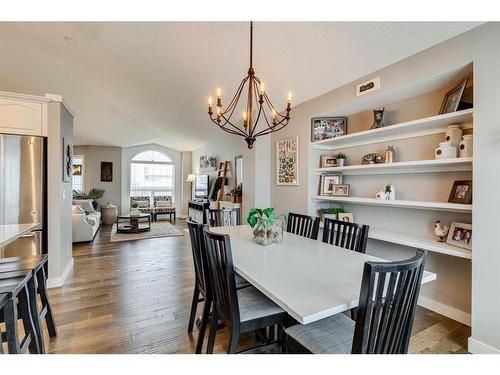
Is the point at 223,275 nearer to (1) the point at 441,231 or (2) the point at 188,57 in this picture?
(1) the point at 441,231

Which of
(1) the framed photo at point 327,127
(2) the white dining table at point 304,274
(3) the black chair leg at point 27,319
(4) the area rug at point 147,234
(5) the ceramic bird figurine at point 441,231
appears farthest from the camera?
(4) the area rug at point 147,234

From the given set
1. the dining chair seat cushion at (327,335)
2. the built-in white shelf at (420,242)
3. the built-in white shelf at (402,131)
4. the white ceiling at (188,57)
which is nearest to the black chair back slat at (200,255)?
the dining chair seat cushion at (327,335)

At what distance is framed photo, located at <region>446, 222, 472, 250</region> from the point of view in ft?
6.93

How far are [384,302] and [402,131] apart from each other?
2.18 m

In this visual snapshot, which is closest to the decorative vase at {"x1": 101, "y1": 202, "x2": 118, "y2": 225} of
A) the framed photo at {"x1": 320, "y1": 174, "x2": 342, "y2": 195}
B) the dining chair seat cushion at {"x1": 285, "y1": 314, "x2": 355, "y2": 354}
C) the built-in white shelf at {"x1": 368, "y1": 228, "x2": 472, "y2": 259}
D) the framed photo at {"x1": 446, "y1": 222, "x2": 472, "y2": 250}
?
the framed photo at {"x1": 320, "y1": 174, "x2": 342, "y2": 195}

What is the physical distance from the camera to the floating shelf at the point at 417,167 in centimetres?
211

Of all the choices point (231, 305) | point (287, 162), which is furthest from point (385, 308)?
point (287, 162)

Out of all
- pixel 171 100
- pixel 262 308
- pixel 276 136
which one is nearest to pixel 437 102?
pixel 276 136

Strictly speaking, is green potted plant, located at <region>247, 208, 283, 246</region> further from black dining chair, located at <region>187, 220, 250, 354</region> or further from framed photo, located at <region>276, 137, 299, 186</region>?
framed photo, located at <region>276, 137, 299, 186</region>

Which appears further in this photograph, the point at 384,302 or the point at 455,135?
the point at 455,135

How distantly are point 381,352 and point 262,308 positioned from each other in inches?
26.6

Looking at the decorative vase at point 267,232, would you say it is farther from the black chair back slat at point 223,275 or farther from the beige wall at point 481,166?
the beige wall at point 481,166

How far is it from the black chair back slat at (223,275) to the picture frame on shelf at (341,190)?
2217mm

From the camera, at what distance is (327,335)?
1271mm
